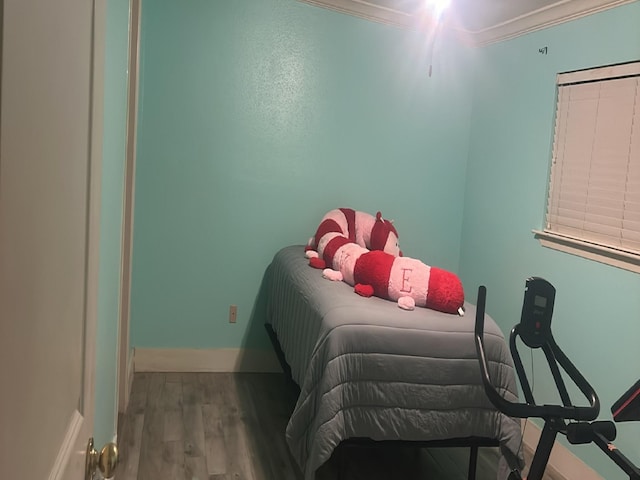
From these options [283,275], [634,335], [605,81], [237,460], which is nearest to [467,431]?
[634,335]

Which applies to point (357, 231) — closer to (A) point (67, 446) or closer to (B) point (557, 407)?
(B) point (557, 407)

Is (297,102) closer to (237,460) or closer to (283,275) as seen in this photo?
(283,275)

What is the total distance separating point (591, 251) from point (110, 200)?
2.22m

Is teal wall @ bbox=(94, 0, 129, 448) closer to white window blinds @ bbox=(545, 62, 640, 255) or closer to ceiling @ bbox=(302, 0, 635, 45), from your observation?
ceiling @ bbox=(302, 0, 635, 45)

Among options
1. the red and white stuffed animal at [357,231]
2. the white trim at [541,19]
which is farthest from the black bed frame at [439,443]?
the white trim at [541,19]

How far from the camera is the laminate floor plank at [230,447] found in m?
2.62

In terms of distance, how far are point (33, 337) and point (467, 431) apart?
2.15 m

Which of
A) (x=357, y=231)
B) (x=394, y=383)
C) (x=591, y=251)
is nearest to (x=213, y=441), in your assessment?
(x=394, y=383)

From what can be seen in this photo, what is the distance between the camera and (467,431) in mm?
2385

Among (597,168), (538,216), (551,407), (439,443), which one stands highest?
(597,168)

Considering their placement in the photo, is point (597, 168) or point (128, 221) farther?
point (128, 221)

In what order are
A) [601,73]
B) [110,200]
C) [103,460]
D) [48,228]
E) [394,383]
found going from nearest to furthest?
[48,228] < [103,460] < [110,200] < [394,383] < [601,73]

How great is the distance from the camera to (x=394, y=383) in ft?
7.57

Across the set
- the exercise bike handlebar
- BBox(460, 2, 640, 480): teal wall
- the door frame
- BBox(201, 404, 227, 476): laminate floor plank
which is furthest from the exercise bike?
the door frame
